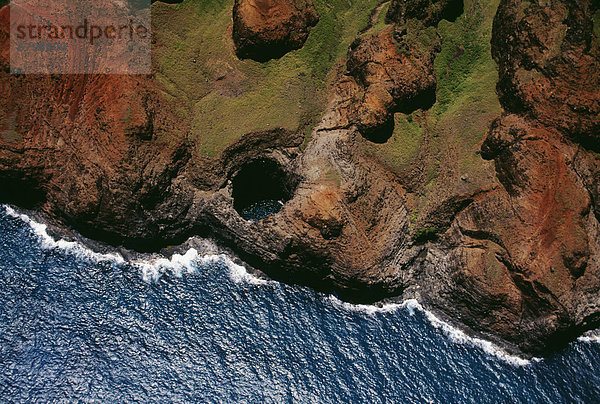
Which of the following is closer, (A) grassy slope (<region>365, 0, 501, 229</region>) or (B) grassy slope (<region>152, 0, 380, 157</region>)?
(A) grassy slope (<region>365, 0, 501, 229</region>)

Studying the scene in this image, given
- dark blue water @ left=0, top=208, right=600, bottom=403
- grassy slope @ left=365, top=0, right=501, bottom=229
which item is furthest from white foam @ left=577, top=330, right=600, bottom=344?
grassy slope @ left=365, top=0, right=501, bottom=229

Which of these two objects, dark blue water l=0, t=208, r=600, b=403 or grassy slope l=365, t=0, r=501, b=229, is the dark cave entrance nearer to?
dark blue water l=0, t=208, r=600, b=403

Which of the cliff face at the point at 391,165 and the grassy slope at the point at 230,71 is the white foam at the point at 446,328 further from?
the grassy slope at the point at 230,71

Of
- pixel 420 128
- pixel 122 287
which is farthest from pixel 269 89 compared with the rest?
pixel 122 287

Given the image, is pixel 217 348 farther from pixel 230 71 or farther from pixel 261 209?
pixel 230 71

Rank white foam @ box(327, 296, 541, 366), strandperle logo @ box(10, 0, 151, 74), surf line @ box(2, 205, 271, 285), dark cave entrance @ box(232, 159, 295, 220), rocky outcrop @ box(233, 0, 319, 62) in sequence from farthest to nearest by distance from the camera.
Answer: dark cave entrance @ box(232, 159, 295, 220)
rocky outcrop @ box(233, 0, 319, 62)
surf line @ box(2, 205, 271, 285)
strandperle logo @ box(10, 0, 151, 74)
white foam @ box(327, 296, 541, 366)

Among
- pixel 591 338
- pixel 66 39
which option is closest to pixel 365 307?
pixel 591 338

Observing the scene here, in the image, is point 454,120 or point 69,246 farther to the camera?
point 454,120

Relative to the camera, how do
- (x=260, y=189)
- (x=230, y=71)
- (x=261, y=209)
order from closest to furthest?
(x=230, y=71) < (x=261, y=209) < (x=260, y=189)
